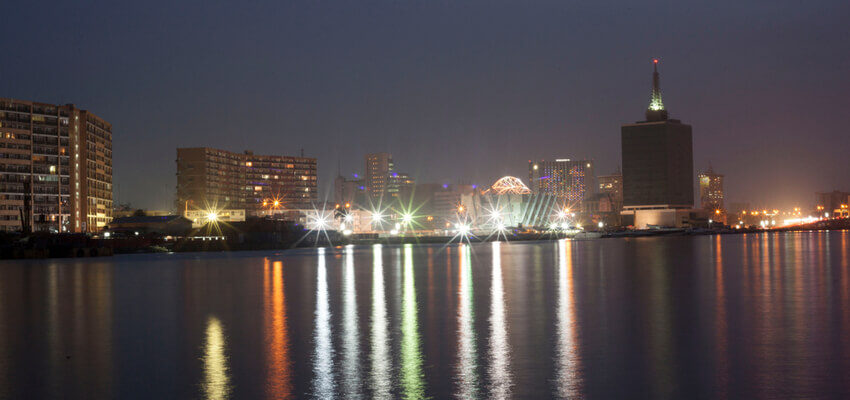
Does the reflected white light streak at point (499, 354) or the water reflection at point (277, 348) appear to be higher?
the water reflection at point (277, 348)

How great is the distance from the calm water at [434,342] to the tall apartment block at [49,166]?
5209 inches

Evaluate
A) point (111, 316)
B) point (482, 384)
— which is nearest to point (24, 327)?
point (111, 316)

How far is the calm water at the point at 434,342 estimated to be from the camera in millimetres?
12867

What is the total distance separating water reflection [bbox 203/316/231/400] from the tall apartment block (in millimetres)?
138827

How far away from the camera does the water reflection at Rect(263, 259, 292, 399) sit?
12766mm

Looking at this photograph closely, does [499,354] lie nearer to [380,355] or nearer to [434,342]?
[434,342]

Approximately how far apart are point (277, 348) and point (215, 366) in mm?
2071

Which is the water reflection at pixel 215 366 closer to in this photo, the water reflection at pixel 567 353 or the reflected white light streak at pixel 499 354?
the reflected white light streak at pixel 499 354

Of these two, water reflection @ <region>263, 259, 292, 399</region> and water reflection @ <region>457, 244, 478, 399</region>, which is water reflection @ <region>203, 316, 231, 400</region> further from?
water reflection @ <region>457, 244, 478, 399</region>

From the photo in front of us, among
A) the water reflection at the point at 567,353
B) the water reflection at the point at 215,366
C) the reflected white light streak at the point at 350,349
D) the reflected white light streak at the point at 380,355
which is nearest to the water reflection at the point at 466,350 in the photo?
the reflected white light streak at the point at 380,355

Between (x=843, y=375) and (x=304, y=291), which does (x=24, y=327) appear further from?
(x=843, y=375)

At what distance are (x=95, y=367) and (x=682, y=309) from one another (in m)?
16.7

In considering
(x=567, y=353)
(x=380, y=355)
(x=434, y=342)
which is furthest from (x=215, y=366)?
(x=567, y=353)

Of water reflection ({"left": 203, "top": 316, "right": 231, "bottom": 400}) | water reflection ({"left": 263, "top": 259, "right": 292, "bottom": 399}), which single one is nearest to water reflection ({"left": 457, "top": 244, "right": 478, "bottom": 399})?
water reflection ({"left": 263, "top": 259, "right": 292, "bottom": 399})
